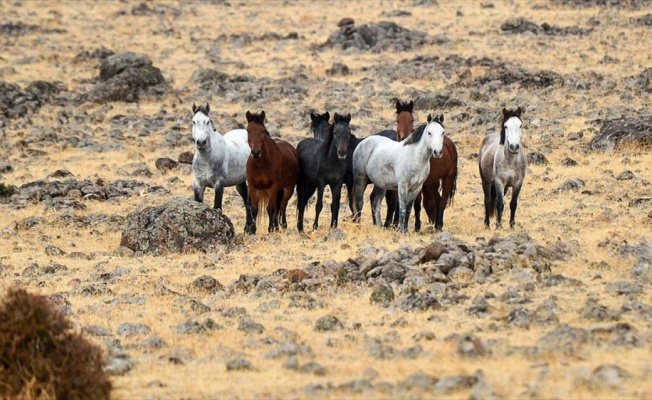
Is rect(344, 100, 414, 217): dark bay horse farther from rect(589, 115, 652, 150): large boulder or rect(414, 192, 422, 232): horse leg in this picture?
rect(589, 115, 652, 150): large boulder

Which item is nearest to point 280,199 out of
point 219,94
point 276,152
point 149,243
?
point 276,152

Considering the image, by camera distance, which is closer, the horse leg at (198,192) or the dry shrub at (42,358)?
the dry shrub at (42,358)

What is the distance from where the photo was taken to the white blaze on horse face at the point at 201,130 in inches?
702

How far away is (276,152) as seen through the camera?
708 inches

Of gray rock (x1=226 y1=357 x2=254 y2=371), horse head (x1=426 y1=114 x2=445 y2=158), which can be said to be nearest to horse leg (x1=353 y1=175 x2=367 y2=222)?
horse head (x1=426 y1=114 x2=445 y2=158)

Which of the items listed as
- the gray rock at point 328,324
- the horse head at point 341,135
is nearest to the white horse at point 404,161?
the horse head at point 341,135

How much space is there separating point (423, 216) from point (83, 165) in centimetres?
1108

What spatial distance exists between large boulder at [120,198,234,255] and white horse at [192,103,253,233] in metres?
1.36

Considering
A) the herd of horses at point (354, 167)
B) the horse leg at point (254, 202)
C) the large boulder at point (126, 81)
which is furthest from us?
the large boulder at point (126, 81)

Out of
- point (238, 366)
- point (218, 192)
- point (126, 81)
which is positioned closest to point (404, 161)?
point (218, 192)

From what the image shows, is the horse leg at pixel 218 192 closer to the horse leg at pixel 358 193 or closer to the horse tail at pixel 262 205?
the horse tail at pixel 262 205

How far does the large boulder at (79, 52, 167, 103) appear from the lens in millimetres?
→ 37281

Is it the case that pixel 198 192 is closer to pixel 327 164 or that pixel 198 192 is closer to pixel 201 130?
pixel 201 130

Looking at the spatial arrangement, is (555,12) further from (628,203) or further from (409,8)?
(628,203)
